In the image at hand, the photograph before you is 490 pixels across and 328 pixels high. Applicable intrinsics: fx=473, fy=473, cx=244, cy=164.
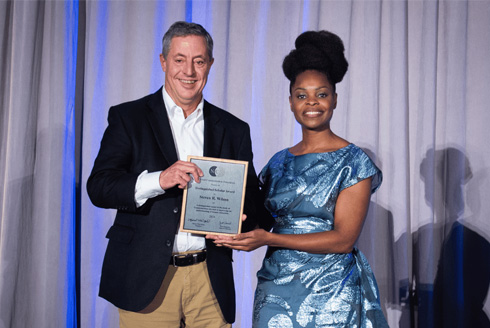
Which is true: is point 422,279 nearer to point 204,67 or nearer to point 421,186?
point 421,186

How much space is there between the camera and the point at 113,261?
163 cm

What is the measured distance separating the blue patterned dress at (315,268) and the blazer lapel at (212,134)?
0.89 feet

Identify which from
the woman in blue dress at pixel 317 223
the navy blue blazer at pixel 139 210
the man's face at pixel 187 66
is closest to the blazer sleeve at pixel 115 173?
the navy blue blazer at pixel 139 210

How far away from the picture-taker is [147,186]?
1.51m

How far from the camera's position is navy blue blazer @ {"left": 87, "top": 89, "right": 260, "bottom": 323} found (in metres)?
1.58

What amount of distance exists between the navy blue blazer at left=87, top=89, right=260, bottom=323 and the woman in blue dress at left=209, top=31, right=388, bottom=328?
17 cm

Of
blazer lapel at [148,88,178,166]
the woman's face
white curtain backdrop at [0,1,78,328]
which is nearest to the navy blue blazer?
blazer lapel at [148,88,178,166]

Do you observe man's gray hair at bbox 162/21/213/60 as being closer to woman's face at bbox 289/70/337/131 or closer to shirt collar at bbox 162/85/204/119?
shirt collar at bbox 162/85/204/119

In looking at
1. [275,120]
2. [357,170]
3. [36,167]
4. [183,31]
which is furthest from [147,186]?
[36,167]

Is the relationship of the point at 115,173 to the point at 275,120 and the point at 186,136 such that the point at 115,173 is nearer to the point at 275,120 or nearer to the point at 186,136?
the point at 186,136

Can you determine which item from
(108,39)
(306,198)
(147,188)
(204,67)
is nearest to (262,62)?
(108,39)

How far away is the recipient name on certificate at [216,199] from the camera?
1513 mm

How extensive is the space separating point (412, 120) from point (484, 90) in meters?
0.45

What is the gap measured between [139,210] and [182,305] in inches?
15.4
